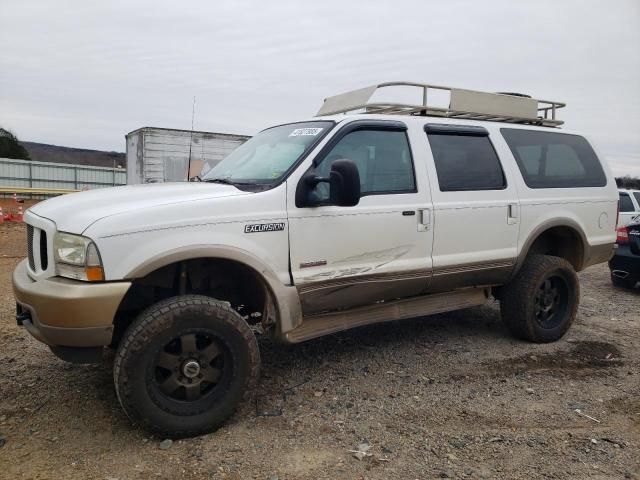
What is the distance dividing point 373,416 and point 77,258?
2.06m

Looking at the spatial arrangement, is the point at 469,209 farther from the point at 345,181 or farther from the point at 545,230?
the point at 345,181

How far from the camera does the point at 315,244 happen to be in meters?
3.69

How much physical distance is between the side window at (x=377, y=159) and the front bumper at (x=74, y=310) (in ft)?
5.29

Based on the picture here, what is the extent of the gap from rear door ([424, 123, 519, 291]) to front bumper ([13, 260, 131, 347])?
8.10 ft

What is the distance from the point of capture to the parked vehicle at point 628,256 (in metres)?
7.45

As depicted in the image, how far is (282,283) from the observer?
358 centimetres

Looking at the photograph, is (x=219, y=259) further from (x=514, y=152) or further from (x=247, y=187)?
(x=514, y=152)

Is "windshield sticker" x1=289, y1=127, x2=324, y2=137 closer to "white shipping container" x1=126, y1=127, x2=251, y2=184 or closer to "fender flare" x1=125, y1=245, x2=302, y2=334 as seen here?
"fender flare" x1=125, y1=245, x2=302, y2=334

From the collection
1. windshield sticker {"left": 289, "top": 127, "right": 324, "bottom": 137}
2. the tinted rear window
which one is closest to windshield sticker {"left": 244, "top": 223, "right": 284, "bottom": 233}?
windshield sticker {"left": 289, "top": 127, "right": 324, "bottom": 137}

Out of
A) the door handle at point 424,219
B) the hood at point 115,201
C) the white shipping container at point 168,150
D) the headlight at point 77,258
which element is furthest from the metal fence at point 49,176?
the headlight at point 77,258

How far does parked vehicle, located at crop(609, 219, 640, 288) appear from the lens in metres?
7.45

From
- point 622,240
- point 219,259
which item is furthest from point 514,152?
point 622,240

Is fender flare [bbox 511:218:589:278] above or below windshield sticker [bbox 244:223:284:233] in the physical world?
below

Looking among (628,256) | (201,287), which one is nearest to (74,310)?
(201,287)
